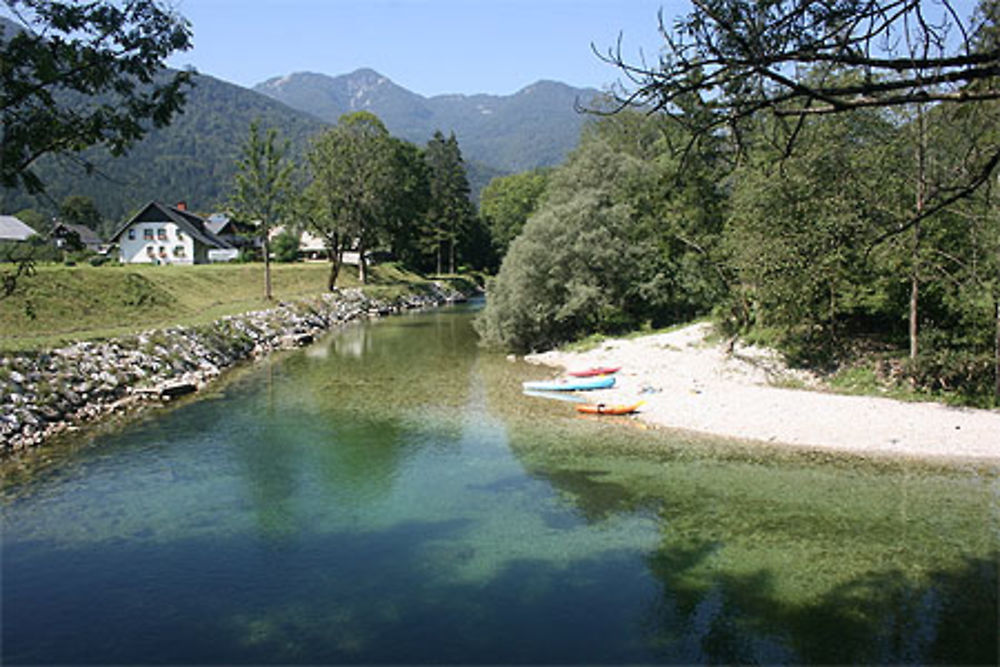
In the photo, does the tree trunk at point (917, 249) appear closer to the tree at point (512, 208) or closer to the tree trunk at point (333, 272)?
the tree trunk at point (333, 272)

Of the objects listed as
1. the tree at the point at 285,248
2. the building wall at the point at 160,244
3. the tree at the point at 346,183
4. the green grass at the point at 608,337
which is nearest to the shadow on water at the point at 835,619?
the green grass at the point at 608,337

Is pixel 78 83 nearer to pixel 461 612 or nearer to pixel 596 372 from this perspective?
pixel 461 612

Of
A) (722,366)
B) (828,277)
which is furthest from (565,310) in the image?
(828,277)

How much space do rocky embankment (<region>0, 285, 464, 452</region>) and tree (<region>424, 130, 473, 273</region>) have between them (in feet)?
140

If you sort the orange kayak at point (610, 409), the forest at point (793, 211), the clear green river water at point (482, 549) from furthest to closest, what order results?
the orange kayak at point (610, 409)
the clear green river water at point (482, 549)
the forest at point (793, 211)

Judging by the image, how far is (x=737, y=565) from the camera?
42.2 feet

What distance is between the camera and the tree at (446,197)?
83125mm

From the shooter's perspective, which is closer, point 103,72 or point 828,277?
point 103,72

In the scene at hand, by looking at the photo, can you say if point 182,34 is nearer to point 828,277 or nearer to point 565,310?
point 828,277

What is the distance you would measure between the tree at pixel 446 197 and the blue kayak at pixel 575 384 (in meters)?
56.2

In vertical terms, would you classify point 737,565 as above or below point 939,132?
below

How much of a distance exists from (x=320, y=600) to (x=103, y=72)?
8.86 meters

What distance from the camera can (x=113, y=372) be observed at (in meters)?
25.9

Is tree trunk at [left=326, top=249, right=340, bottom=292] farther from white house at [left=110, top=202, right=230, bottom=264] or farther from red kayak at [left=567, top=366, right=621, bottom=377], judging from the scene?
red kayak at [left=567, top=366, right=621, bottom=377]
